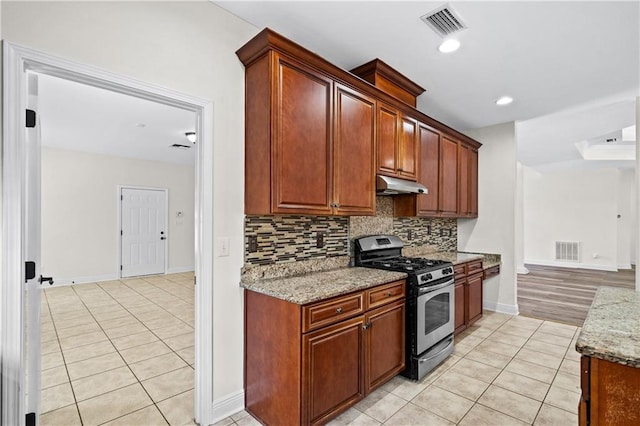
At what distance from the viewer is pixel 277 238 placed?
7.86 ft

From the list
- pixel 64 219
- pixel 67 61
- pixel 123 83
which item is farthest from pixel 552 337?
pixel 64 219

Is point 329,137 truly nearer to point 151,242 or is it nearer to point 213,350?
point 213,350

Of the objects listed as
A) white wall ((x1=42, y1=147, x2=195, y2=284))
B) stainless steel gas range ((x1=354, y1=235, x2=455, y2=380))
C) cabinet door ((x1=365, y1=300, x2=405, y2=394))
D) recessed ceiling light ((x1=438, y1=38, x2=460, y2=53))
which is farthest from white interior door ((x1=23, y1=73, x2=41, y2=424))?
white wall ((x1=42, y1=147, x2=195, y2=284))

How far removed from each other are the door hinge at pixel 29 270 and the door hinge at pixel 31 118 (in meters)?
0.67

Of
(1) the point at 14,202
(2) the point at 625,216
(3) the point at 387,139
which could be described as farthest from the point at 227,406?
(2) the point at 625,216

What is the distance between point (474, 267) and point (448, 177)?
113 cm

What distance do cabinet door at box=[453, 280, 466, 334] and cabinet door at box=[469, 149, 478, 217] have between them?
1438mm

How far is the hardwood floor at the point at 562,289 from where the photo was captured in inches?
172

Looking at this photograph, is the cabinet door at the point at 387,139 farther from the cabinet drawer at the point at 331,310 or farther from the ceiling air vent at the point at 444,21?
the cabinet drawer at the point at 331,310

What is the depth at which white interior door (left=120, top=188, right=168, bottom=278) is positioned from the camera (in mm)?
6621

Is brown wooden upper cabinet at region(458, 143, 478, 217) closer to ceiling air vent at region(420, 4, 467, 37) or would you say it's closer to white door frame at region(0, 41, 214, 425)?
ceiling air vent at region(420, 4, 467, 37)

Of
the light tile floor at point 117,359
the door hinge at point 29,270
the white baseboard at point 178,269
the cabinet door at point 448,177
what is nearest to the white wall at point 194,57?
the light tile floor at point 117,359

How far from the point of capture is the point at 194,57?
197 centimetres

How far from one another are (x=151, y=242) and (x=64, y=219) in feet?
5.31
